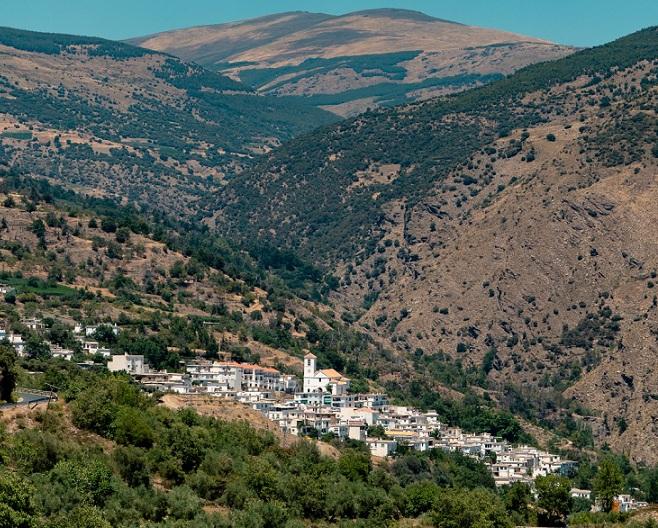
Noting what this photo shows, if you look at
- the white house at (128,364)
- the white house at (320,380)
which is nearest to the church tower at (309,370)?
the white house at (320,380)

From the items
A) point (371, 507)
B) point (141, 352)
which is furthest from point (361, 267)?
point (371, 507)

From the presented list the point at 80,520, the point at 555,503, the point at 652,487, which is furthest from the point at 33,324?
the point at 80,520

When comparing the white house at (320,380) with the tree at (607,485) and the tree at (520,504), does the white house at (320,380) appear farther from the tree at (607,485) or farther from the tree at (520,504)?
the tree at (520,504)

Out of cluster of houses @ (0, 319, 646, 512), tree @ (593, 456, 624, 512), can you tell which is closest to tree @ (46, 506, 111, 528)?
cluster of houses @ (0, 319, 646, 512)

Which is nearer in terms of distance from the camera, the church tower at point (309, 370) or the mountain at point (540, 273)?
the church tower at point (309, 370)

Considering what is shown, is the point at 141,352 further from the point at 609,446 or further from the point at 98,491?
the point at 98,491
